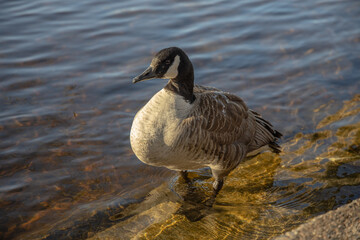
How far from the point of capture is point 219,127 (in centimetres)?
532

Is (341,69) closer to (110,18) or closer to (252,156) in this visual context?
(252,156)

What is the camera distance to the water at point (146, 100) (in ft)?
17.7

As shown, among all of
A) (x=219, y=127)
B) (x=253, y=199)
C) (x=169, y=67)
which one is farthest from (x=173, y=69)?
Result: (x=253, y=199)

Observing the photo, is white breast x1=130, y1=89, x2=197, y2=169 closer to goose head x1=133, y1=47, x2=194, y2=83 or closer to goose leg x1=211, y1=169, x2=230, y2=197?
goose head x1=133, y1=47, x2=194, y2=83

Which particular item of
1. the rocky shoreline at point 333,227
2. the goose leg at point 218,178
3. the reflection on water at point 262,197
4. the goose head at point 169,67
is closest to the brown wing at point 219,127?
the goose leg at point 218,178

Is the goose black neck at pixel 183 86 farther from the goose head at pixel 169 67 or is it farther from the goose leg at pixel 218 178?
the goose leg at pixel 218 178

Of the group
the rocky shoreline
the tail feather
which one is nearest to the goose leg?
the tail feather

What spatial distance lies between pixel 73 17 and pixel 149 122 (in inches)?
282

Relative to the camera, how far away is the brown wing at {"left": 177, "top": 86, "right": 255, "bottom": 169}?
16.8 feet

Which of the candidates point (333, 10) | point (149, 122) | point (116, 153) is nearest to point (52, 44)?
point (116, 153)

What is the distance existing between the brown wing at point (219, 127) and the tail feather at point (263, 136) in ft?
0.46

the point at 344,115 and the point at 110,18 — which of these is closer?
the point at 344,115

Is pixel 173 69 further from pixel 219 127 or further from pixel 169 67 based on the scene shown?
pixel 219 127

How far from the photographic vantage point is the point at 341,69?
29.3 feet
